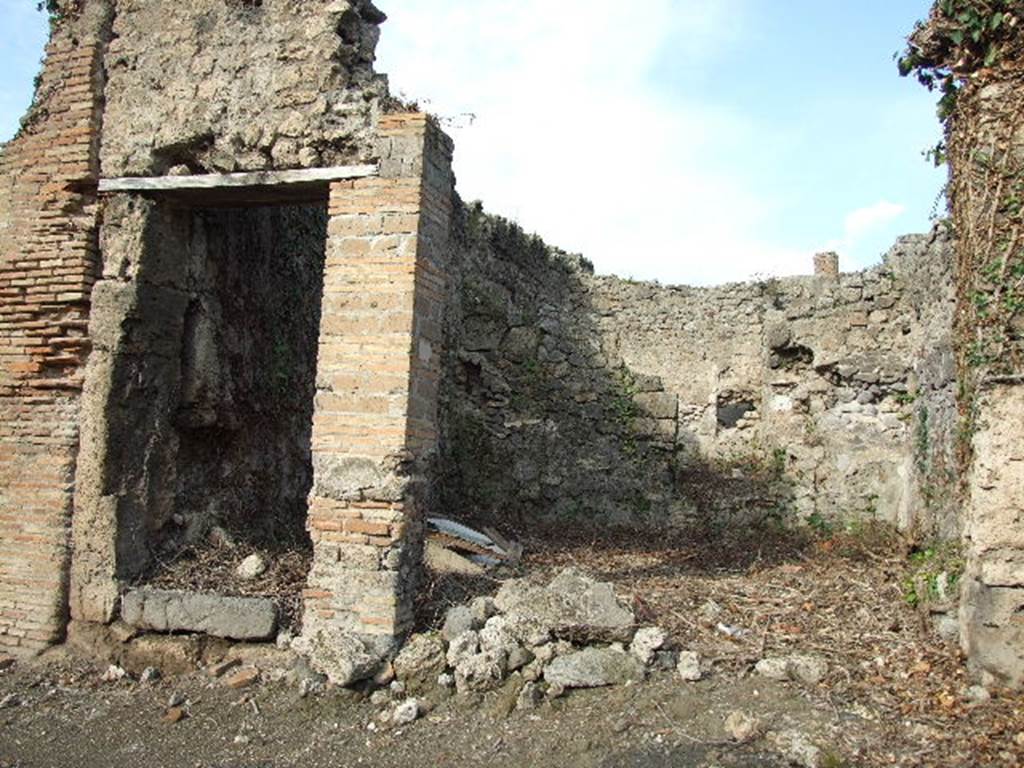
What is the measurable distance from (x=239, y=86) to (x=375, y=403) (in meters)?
2.69

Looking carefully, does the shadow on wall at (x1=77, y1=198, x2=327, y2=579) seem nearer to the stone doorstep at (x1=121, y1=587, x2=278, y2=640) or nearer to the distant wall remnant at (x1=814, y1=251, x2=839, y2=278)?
the stone doorstep at (x1=121, y1=587, x2=278, y2=640)

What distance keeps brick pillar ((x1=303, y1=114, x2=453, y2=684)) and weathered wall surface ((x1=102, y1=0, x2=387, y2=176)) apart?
0.47 metres

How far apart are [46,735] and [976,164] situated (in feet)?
22.6

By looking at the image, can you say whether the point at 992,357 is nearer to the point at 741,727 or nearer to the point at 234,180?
the point at 741,727

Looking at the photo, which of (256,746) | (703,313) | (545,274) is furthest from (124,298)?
(703,313)

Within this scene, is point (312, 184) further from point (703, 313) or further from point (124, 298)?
point (703, 313)

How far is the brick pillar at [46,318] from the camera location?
6.35m

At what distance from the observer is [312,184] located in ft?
20.1

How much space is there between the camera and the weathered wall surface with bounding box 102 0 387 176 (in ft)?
19.9

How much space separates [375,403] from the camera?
18.4 feet

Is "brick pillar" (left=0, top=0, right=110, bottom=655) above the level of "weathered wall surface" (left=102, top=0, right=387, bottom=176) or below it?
below

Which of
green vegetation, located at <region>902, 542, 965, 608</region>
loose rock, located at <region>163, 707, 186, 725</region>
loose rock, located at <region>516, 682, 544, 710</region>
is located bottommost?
loose rock, located at <region>163, 707, 186, 725</region>

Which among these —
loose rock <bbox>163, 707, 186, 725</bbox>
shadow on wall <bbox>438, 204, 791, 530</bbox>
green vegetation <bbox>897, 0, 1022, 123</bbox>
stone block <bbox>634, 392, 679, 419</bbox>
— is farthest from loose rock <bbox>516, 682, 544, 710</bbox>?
stone block <bbox>634, 392, 679, 419</bbox>

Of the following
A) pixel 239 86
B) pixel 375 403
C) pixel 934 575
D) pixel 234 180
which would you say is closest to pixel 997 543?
pixel 934 575
